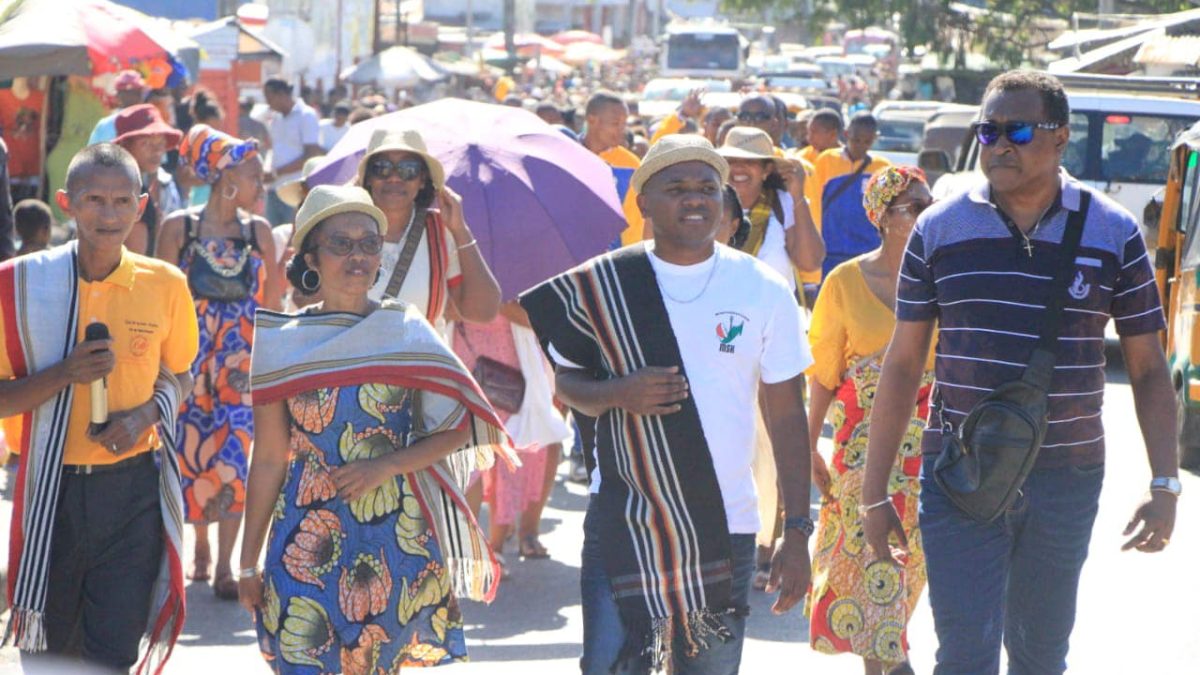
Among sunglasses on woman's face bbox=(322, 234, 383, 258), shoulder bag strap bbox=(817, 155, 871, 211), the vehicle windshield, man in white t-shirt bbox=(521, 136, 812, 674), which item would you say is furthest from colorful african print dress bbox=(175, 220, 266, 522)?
the vehicle windshield

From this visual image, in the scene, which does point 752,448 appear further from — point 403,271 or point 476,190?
point 476,190

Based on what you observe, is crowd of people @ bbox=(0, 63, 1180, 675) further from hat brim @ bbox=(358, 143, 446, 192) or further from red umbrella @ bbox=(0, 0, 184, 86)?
red umbrella @ bbox=(0, 0, 184, 86)

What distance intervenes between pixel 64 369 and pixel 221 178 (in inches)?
102

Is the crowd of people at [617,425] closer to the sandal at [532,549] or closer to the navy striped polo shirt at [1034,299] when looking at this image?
the navy striped polo shirt at [1034,299]

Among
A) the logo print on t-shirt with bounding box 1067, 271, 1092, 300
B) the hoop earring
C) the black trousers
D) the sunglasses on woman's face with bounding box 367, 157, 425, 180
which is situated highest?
the sunglasses on woman's face with bounding box 367, 157, 425, 180

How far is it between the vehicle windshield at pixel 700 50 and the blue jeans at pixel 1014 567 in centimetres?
4539

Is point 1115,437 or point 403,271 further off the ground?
point 403,271

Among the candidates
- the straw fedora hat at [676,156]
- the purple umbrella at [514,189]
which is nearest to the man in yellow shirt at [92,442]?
the straw fedora hat at [676,156]

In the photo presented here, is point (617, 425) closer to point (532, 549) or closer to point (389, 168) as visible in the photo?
point (389, 168)

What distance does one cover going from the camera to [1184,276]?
1058cm

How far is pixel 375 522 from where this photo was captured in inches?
186

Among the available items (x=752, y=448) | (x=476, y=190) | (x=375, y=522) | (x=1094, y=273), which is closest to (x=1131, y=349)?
(x=1094, y=273)

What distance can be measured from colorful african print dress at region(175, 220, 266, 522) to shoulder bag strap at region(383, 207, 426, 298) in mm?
1327

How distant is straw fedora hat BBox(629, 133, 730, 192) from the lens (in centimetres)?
467
